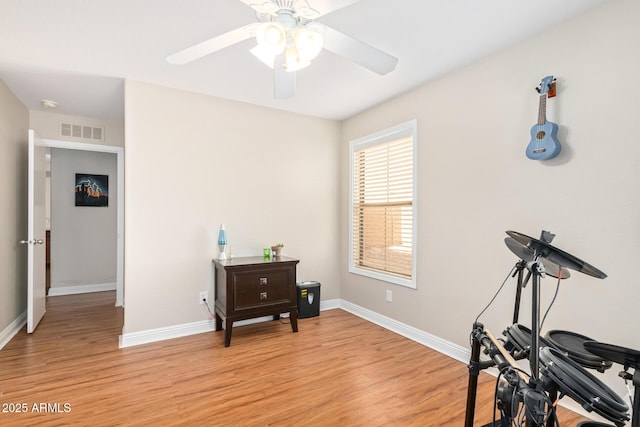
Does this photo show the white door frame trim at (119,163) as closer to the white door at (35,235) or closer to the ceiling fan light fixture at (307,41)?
the white door at (35,235)

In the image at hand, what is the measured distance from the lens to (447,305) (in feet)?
9.49

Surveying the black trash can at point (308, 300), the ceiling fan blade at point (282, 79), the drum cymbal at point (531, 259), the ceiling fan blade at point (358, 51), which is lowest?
the black trash can at point (308, 300)

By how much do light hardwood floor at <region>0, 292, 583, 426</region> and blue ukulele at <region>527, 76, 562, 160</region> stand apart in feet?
5.48

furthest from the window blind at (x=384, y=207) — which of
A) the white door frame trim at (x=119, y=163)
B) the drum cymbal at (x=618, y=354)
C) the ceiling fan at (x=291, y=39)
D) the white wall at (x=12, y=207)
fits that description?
the white wall at (x=12, y=207)

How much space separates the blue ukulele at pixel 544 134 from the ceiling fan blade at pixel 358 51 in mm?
1130

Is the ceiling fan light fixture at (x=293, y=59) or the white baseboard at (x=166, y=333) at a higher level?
the ceiling fan light fixture at (x=293, y=59)

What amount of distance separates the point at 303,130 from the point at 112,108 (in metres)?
2.23

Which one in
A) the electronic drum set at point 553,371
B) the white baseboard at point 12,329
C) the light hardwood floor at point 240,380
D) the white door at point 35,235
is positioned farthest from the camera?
the white door at point 35,235

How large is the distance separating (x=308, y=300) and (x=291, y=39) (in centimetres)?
293

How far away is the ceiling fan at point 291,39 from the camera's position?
1.46 meters

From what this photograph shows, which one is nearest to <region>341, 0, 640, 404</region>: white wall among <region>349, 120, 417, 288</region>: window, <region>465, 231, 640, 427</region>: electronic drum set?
<region>349, 120, 417, 288</region>: window

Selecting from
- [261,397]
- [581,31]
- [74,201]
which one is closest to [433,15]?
[581,31]

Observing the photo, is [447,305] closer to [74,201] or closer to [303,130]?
[303,130]

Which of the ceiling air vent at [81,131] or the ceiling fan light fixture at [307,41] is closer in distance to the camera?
the ceiling fan light fixture at [307,41]
